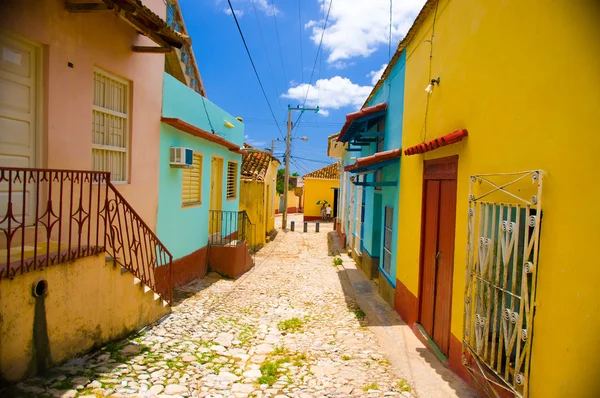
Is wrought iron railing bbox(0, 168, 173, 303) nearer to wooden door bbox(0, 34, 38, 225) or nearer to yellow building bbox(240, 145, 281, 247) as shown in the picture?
wooden door bbox(0, 34, 38, 225)

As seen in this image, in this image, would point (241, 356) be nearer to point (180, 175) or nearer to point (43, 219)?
point (43, 219)

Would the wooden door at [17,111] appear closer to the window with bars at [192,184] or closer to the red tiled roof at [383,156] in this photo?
the window with bars at [192,184]

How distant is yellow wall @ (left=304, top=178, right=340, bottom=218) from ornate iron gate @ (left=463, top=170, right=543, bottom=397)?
25.9 metres

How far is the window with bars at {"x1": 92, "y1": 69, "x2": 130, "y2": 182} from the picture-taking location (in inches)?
207

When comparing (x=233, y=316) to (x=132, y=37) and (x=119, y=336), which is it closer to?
(x=119, y=336)

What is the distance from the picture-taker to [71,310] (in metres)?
3.70

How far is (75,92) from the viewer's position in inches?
186

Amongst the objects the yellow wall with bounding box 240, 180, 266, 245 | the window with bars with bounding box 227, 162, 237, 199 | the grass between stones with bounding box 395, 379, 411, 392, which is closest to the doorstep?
the grass between stones with bounding box 395, 379, 411, 392

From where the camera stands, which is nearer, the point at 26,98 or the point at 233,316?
the point at 26,98

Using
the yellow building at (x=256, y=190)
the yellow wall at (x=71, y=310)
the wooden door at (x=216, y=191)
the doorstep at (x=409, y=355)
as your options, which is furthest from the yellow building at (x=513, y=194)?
the yellow building at (x=256, y=190)

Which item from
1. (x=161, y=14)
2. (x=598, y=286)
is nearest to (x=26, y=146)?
(x=161, y=14)

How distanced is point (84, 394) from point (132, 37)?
4901 millimetres

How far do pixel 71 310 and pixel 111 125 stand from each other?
2.92 m

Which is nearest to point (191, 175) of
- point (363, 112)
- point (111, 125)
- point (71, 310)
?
point (111, 125)
